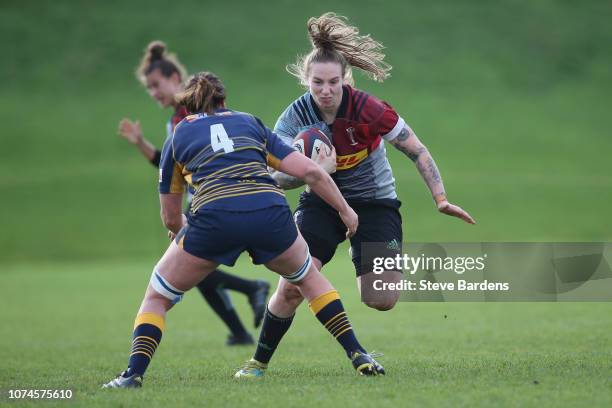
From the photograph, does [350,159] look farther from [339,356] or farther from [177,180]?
[339,356]

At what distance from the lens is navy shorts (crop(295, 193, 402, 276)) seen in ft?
20.0

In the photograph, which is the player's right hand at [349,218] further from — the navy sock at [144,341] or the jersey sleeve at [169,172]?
the navy sock at [144,341]

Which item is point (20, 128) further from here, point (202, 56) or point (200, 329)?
point (200, 329)

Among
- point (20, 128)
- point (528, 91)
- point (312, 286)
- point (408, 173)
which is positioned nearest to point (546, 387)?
point (312, 286)

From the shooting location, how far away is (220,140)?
5246 millimetres

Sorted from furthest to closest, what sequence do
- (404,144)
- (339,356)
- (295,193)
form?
1. (295,193)
2. (339,356)
3. (404,144)

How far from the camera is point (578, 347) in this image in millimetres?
6934

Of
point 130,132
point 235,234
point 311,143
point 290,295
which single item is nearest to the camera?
point 235,234

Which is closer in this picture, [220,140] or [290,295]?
[220,140]

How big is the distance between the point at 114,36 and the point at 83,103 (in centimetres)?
496

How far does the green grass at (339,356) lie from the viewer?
475cm

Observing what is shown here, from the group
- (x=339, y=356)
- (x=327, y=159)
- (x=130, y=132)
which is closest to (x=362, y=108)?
(x=327, y=159)

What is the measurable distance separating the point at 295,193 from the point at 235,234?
2606 cm

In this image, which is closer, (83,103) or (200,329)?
(200,329)
